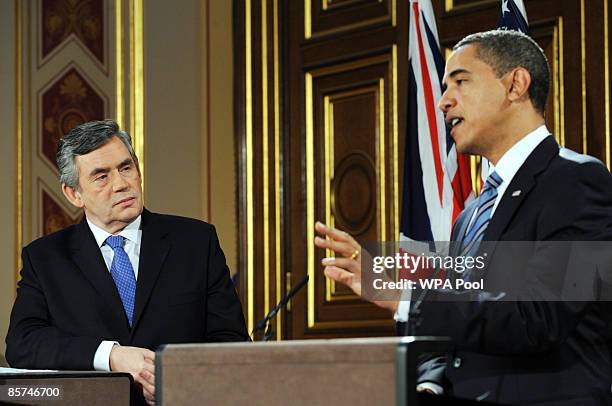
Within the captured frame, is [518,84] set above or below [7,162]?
below

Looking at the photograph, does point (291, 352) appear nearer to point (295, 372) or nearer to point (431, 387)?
point (295, 372)

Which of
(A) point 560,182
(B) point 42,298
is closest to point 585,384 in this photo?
(A) point 560,182

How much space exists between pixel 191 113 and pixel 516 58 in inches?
120

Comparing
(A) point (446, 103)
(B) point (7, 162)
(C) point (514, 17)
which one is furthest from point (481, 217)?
(B) point (7, 162)

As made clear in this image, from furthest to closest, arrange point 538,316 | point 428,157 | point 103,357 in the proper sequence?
point 428,157 < point 103,357 < point 538,316

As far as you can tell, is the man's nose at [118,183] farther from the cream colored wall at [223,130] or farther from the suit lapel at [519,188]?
the cream colored wall at [223,130]

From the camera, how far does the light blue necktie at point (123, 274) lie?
3.01 metres

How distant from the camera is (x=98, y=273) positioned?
9.84 feet

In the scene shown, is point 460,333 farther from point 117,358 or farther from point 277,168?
point 277,168

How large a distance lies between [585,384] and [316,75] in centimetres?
309

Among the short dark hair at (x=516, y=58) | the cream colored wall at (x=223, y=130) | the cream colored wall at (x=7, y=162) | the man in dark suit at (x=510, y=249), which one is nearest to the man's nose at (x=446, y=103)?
the man in dark suit at (x=510, y=249)

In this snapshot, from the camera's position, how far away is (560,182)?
229 centimetres

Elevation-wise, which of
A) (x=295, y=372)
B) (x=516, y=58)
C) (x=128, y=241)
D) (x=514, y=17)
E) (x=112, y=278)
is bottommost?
(x=295, y=372)

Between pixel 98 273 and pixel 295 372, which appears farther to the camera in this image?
pixel 98 273
